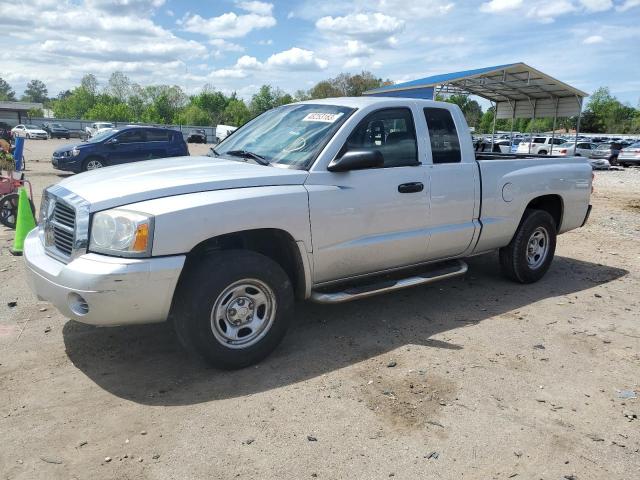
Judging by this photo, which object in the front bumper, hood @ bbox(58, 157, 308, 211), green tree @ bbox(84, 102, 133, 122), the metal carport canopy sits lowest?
the front bumper

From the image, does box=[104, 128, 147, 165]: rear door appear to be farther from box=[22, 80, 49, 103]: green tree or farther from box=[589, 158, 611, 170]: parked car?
box=[22, 80, 49, 103]: green tree

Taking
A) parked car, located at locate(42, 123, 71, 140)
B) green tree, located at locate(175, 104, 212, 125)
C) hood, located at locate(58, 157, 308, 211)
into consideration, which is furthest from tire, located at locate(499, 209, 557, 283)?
green tree, located at locate(175, 104, 212, 125)

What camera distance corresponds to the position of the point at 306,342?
14.4 ft

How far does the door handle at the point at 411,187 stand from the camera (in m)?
4.51

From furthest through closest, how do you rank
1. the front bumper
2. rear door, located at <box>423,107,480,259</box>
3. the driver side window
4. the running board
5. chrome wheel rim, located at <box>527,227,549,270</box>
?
chrome wheel rim, located at <box>527,227,549,270</box>
rear door, located at <box>423,107,480,259</box>
the driver side window
the running board
the front bumper

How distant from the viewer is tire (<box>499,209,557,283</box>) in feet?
19.1

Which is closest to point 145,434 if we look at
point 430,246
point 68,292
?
point 68,292

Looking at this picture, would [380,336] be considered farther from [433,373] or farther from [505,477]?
[505,477]

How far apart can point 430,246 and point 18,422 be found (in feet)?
11.3

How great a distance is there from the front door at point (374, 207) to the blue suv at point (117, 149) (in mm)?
13096

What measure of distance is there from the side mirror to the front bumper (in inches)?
54.6

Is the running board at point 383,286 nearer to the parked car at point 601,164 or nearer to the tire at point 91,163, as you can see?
the tire at point 91,163

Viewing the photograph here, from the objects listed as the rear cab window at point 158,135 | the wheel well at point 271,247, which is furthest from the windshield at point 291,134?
the rear cab window at point 158,135

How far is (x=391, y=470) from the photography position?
9.23 feet
